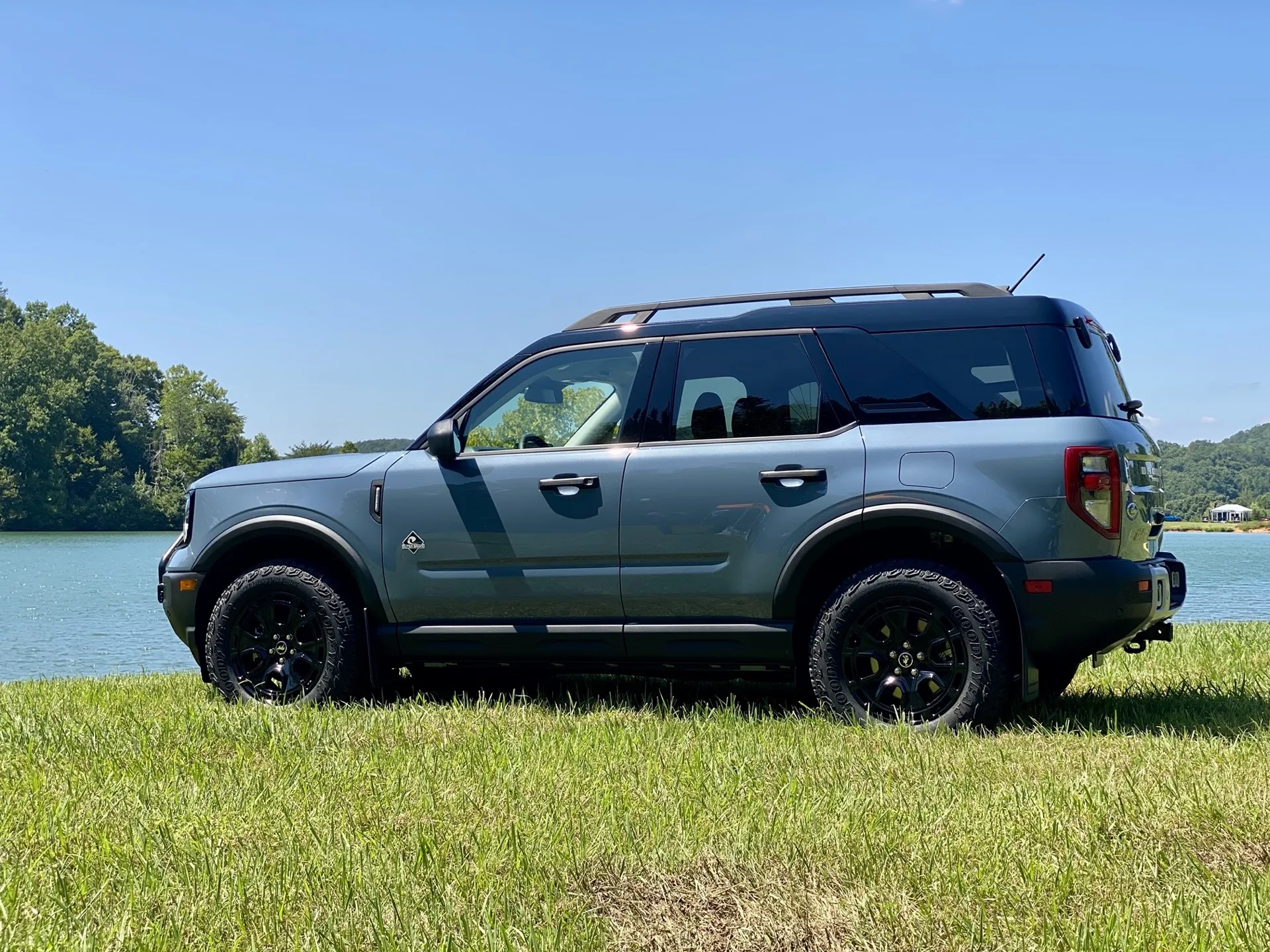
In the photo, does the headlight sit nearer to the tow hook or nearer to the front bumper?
the front bumper

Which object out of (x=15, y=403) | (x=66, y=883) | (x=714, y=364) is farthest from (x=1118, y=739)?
(x=15, y=403)

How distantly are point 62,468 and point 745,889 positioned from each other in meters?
91.9

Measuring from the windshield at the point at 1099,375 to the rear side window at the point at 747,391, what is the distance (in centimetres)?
113

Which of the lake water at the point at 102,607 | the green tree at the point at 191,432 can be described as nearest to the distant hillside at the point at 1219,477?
the lake water at the point at 102,607

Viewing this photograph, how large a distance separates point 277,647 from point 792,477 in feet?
9.57

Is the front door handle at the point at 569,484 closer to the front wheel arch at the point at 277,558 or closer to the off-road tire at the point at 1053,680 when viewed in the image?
the front wheel arch at the point at 277,558

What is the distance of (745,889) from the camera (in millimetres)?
3115

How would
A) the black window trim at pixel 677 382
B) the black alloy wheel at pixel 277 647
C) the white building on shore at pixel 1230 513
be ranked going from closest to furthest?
the black window trim at pixel 677 382
the black alloy wheel at pixel 277 647
the white building on shore at pixel 1230 513

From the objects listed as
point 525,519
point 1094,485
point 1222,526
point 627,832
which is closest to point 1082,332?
point 1094,485

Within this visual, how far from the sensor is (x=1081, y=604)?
17.0 ft

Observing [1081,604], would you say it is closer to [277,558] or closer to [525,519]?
[525,519]

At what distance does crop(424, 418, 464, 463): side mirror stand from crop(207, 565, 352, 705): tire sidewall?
3.08ft

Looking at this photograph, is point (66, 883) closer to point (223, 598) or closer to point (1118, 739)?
point (223, 598)

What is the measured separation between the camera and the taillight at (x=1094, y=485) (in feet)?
16.9
